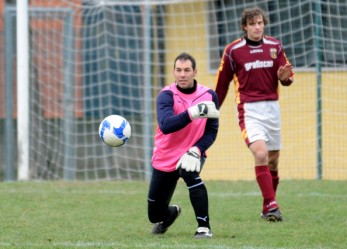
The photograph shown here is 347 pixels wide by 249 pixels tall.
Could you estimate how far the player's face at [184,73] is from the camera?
7.38m

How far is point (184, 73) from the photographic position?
7.41 metres

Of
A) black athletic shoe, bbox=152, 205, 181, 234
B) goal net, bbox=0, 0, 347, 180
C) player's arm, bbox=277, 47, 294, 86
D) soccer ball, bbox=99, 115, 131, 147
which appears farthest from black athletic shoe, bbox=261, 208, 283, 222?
goal net, bbox=0, 0, 347, 180

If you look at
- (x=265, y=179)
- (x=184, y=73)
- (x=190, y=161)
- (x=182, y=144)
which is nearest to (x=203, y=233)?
(x=190, y=161)

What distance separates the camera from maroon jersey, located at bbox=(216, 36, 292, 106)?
8.88 metres

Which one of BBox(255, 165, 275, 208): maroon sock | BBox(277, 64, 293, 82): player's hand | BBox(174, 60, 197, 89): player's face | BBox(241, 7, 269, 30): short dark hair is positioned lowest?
BBox(255, 165, 275, 208): maroon sock

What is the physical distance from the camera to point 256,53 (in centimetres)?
887

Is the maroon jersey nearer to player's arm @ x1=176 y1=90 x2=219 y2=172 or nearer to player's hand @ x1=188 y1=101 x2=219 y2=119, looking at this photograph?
player's arm @ x1=176 y1=90 x2=219 y2=172

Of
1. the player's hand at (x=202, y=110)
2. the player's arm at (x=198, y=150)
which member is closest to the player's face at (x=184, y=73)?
the player's arm at (x=198, y=150)

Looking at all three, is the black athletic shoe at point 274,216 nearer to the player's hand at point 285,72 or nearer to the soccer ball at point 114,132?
the player's hand at point 285,72

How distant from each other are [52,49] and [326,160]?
4792 millimetres

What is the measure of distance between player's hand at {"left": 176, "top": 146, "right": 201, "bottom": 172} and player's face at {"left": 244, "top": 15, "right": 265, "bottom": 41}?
1961 mm

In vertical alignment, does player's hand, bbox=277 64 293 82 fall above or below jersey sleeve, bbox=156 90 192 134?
above

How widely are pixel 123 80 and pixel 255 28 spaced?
6.53 metres

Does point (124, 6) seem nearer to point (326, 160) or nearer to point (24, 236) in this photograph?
point (326, 160)
